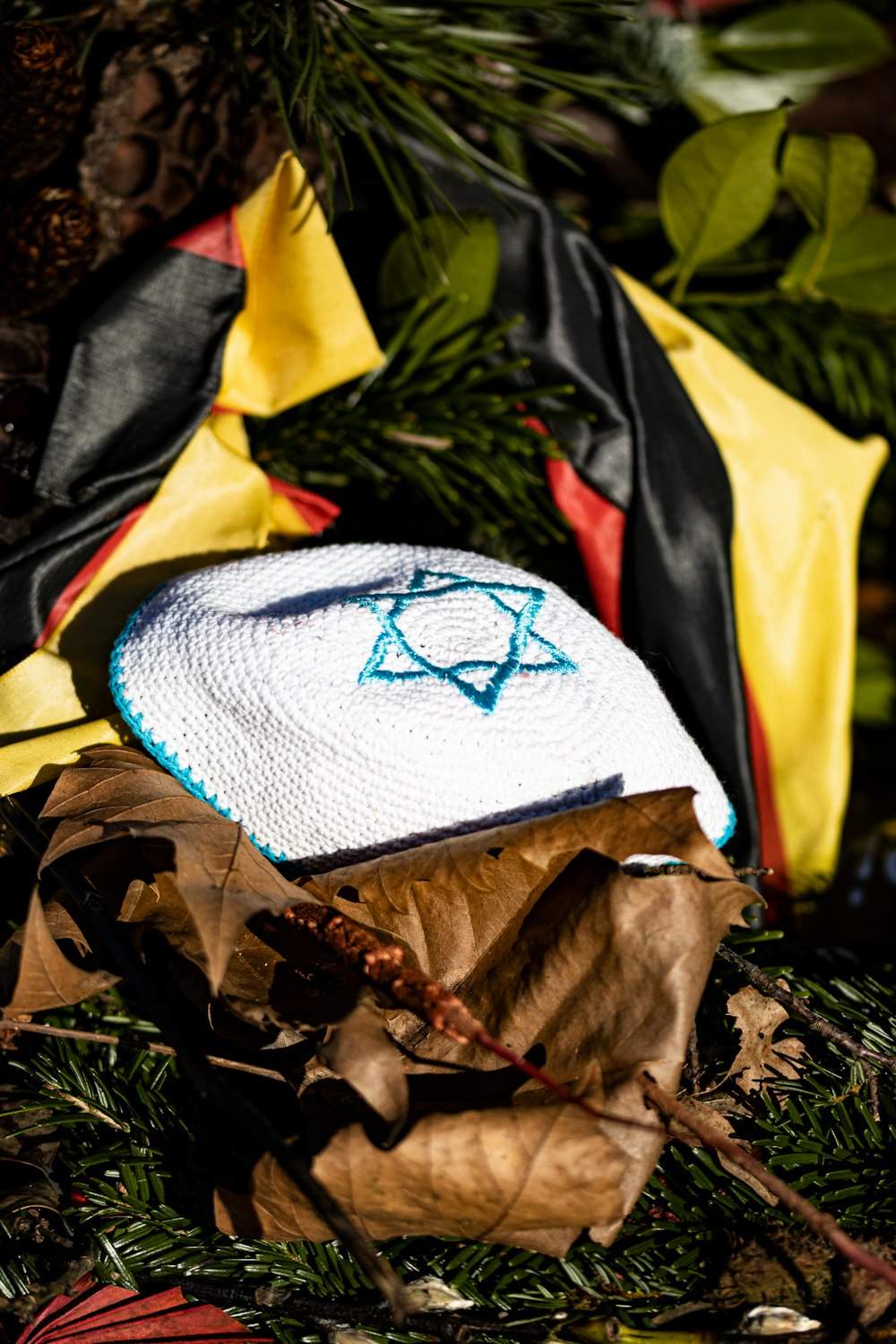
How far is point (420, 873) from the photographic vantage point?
0.44 metres

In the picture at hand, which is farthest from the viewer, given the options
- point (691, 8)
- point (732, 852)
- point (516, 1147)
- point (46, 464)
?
point (691, 8)

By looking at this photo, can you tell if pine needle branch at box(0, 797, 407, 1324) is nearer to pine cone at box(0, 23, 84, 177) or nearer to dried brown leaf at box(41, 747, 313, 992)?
dried brown leaf at box(41, 747, 313, 992)

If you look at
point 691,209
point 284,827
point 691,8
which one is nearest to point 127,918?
point 284,827

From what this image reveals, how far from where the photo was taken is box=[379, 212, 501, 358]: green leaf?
687 millimetres

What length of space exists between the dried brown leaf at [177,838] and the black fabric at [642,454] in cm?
35

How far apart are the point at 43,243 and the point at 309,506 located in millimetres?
210

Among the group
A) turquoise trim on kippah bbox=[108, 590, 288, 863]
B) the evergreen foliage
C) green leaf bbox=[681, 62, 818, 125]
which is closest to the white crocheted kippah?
turquoise trim on kippah bbox=[108, 590, 288, 863]

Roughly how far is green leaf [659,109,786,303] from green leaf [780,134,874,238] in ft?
0.06

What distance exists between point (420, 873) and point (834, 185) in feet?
1.96

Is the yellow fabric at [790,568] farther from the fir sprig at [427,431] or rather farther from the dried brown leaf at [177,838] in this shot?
the dried brown leaf at [177,838]

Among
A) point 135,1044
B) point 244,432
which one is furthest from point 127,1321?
point 244,432

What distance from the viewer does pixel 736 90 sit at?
0.98 meters

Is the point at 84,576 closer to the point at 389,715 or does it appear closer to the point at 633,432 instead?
the point at 389,715

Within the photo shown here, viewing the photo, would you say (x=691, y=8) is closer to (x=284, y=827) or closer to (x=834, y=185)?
(x=834, y=185)
